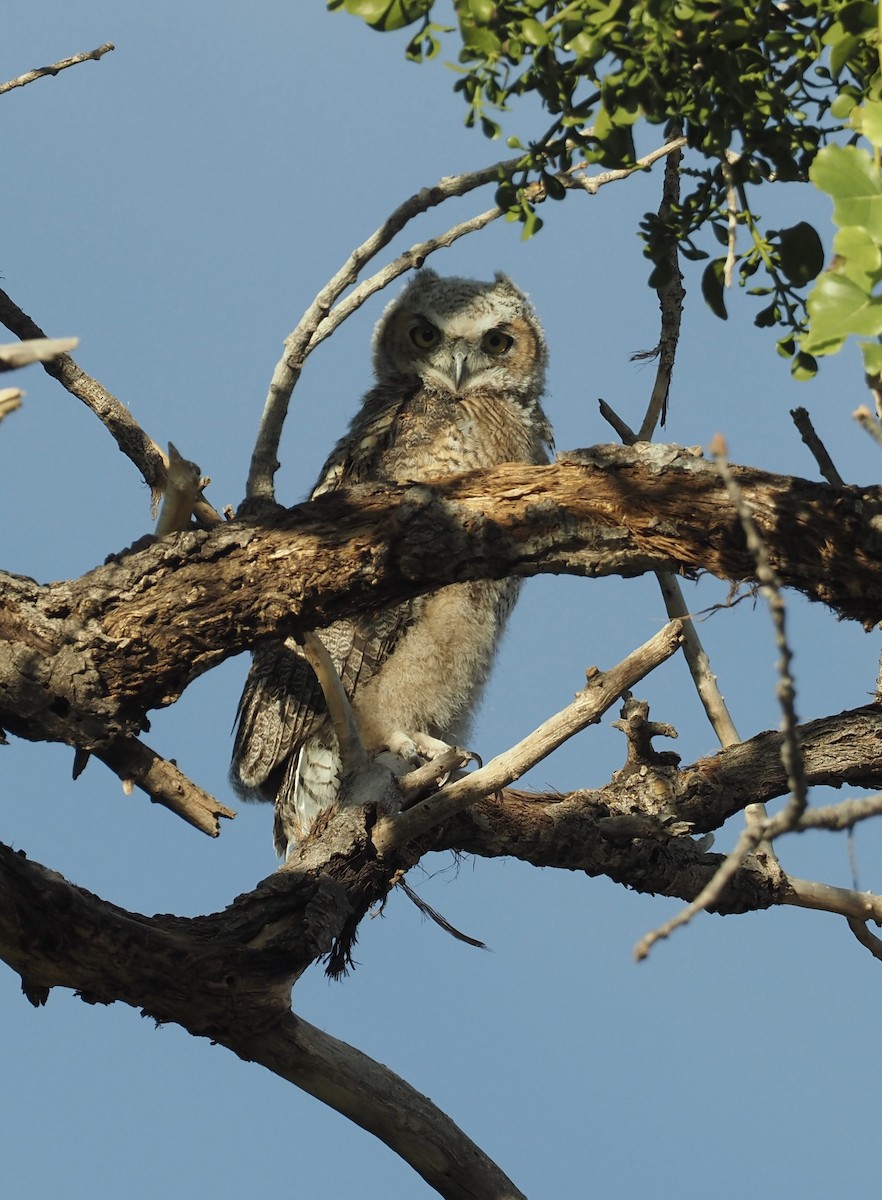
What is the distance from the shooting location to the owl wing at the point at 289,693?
163 inches

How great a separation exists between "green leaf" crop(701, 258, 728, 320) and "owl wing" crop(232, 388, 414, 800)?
1.96 m

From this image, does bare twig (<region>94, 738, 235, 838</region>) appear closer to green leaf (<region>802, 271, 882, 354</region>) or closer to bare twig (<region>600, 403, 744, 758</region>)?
bare twig (<region>600, 403, 744, 758</region>)

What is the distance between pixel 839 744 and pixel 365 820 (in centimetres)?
130

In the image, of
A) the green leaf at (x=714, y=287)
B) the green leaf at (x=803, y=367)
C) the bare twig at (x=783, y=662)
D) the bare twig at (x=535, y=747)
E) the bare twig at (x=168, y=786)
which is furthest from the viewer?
the bare twig at (x=535, y=747)

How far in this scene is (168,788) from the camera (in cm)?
312

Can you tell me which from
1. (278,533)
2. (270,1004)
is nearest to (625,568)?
(278,533)

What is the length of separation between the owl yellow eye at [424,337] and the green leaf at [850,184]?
3593mm

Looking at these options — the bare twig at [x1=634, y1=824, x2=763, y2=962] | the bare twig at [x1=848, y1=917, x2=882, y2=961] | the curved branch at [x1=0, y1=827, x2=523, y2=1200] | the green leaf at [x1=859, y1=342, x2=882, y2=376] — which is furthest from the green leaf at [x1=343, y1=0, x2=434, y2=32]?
the bare twig at [x1=848, y1=917, x2=882, y2=961]

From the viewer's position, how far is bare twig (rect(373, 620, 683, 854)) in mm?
3260

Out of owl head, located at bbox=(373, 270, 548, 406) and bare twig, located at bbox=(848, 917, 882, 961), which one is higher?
owl head, located at bbox=(373, 270, 548, 406)

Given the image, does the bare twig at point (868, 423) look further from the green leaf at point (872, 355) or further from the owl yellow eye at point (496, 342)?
the owl yellow eye at point (496, 342)

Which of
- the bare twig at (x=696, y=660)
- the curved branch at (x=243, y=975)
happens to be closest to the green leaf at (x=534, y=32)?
the curved branch at (x=243, y=975)

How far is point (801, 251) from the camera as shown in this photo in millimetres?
2287

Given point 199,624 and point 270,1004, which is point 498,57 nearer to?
point 199,624
